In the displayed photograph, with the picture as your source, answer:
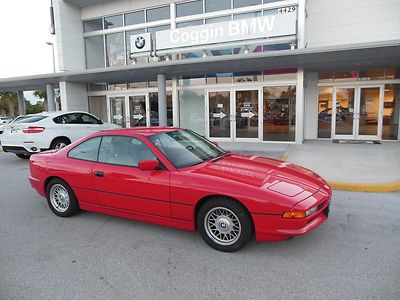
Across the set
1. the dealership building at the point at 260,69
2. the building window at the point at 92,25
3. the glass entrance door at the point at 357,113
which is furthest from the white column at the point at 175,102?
the glass entrance door at the point at 357,113

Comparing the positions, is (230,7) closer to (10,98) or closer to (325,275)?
(325,275)

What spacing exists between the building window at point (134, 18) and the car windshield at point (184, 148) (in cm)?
1223

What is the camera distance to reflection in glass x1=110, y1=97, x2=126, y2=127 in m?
15.8

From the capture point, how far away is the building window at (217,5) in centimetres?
1300

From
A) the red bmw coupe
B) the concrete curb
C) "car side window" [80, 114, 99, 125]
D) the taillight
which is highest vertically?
"car side window" [80, 114, 99, 125]

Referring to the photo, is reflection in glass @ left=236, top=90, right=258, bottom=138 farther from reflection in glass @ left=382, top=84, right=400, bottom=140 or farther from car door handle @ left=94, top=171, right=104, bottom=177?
car door handle @ left=94, top=171, right=104, bottom=177

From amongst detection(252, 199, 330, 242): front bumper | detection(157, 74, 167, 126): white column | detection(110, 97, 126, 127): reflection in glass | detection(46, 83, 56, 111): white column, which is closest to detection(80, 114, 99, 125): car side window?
detection(157, 74, 167, 126): white column

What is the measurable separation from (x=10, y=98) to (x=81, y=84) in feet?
134

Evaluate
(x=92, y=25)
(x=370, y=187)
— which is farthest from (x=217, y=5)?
(x=370, y=187)

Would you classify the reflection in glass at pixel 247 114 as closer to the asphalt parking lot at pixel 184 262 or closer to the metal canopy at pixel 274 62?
the metal canopy at pixel 274 62

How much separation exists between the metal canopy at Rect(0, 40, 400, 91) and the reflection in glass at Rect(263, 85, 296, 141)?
41.6 inches

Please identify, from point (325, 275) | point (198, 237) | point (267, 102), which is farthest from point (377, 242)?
point (267, 102)

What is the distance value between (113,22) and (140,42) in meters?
3.93

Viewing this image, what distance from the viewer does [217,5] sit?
1320 cm
